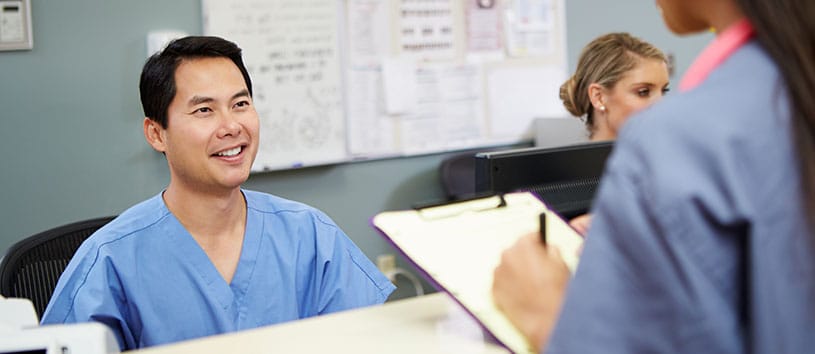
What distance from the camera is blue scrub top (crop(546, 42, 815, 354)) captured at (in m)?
0.46

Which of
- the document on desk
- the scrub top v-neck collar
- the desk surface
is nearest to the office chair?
the scrub top v-neck collar

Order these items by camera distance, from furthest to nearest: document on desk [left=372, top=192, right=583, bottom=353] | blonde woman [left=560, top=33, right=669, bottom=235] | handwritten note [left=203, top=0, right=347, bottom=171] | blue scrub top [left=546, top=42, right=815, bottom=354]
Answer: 1. handwritten note [left=203, top=0, right=347, bottom=171]
2. blonde woman [left=560, top=33, right=669, bottom=235]
3. document on desk [left=372, top=192, right=583, bottom=353]
4. blue scrub top [left=546, top=42, right=815, bottom=354]

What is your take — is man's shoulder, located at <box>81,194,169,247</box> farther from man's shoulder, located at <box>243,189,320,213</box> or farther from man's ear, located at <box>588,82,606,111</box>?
man's ear, located at <box>588,82,606,111</box>

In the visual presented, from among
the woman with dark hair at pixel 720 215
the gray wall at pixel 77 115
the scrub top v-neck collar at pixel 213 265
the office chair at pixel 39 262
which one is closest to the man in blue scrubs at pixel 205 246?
the scrub top v-neck collar at pixel 213 265

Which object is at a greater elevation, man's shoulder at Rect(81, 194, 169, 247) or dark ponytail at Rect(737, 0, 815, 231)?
dark ponytail at Rect(737, 0, 815, 231)

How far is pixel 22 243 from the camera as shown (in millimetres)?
1671

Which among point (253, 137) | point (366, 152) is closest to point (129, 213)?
point (253, 137)

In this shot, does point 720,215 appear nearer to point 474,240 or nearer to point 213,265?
point 474,240

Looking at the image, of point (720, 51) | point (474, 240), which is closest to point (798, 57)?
point (720, 51)

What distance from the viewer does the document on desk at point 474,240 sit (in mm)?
717

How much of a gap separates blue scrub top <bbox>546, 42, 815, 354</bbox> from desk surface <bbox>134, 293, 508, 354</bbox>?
32 cm

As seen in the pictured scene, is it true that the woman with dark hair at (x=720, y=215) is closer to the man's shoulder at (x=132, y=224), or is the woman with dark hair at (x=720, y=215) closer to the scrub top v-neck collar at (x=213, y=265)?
the scrub top v-neck collar at (x=213, y=265)

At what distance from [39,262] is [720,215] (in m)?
1.58

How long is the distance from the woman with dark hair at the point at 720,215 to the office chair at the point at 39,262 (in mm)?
1426
